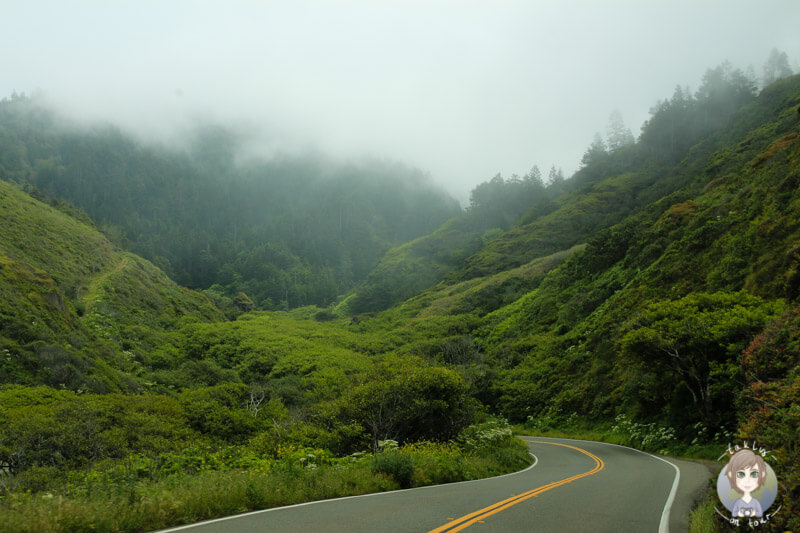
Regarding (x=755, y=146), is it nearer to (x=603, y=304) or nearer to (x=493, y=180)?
(x=603, y=304)

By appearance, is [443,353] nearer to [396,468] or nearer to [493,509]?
[396,468]

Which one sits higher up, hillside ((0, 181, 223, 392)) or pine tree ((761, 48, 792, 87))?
pine tree ((761, 48, 792, 87))

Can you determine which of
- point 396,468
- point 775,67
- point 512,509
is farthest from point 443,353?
point 775,67

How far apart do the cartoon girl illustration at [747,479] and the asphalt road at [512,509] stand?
2524mm

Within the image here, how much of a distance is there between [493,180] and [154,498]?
151m

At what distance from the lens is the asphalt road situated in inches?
252

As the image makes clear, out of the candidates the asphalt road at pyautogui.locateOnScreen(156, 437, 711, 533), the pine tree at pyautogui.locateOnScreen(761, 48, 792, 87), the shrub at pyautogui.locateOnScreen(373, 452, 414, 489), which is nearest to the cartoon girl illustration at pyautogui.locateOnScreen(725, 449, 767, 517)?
the asphalt road at pyautogui.locateOnScreen(156, 437, 711, 533)

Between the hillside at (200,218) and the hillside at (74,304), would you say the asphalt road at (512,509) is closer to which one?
the hillside at (74,304)

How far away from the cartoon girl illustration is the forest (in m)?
0.35

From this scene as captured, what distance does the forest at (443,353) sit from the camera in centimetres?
1058

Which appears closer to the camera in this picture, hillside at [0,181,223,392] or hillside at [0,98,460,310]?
hillside at [0,181,223,392]

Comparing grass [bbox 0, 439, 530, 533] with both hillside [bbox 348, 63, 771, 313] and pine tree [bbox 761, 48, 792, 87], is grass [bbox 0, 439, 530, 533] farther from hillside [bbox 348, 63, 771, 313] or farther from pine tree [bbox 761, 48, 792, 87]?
pine tree [bbox 761, 48, 792, 87]

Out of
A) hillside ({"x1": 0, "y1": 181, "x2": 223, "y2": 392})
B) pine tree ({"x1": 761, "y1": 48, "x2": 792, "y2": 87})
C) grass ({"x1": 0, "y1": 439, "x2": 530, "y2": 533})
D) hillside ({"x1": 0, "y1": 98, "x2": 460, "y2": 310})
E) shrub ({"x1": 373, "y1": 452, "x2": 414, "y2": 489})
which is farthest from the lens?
hillside ({"x1": 0, "y1": 98, "x2": 460, "y2": 310})

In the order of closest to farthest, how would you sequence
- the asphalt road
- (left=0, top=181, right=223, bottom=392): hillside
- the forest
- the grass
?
the grass
the asphalt road
the forest
(left=0, top=181, right=223, bottom=392): hillside
